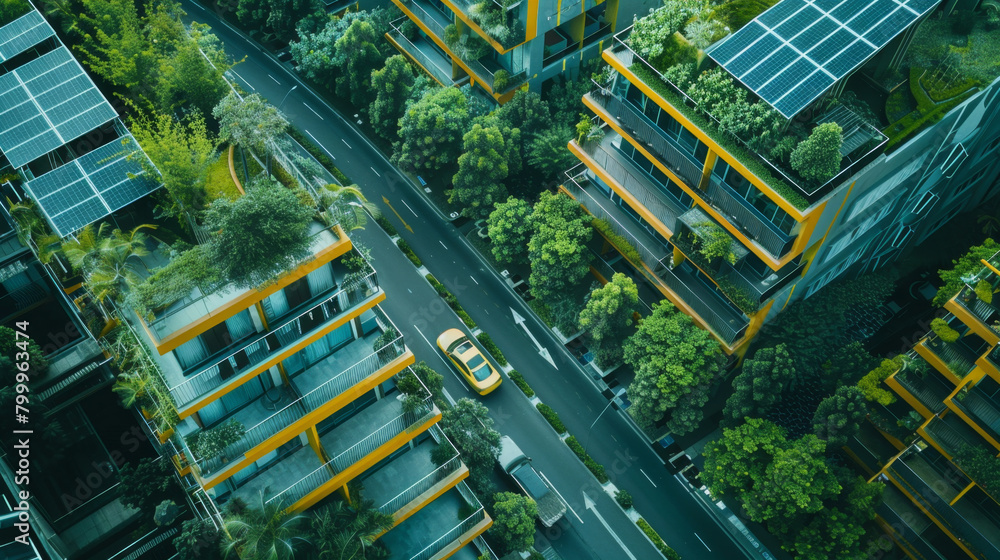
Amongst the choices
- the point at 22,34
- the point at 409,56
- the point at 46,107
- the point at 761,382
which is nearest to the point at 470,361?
the point at 761,382

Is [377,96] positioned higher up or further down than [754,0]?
higher up

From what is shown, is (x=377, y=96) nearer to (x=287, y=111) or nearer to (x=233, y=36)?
(x=287, y=111)

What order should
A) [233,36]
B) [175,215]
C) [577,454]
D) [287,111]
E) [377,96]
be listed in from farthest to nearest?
1. [233,36]
2. [287,111]
3. [377,96]
4. [577,454]
5. [175,215]

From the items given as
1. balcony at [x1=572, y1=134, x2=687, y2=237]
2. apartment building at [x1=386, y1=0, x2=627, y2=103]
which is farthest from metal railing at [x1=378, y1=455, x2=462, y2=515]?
apartment building at [x1=386, y1=0, x2=627, y2=103]

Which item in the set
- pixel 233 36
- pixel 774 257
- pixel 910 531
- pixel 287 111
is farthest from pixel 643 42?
pixel 233 36

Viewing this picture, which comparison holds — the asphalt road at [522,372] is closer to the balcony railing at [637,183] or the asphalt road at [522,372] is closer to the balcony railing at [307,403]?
the balcony railing at [637,183]

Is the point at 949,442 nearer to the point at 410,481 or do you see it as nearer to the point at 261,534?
the point at 410,481
